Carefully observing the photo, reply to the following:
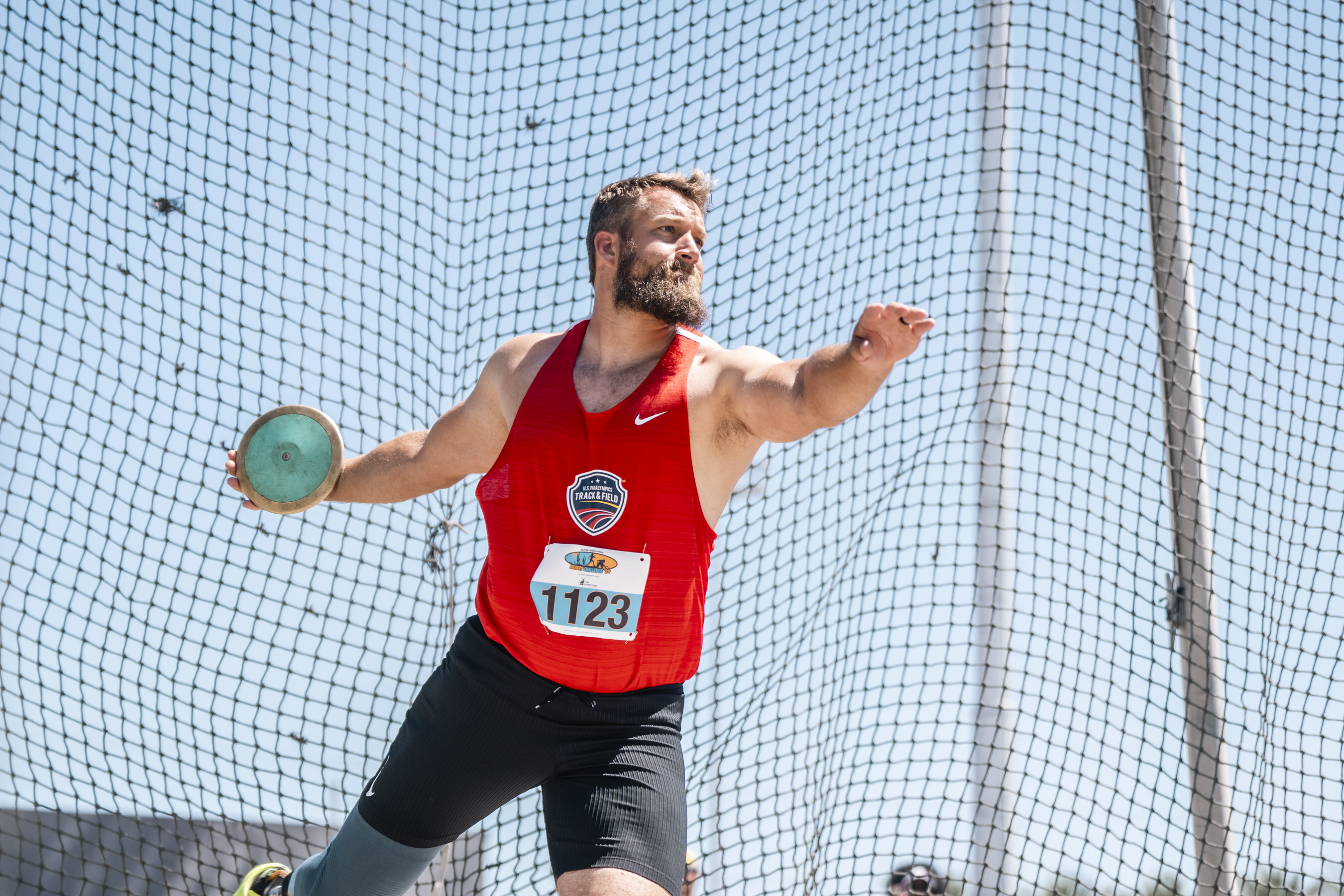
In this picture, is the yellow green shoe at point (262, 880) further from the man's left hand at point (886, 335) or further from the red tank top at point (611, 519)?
the man's left hand at point (886, 335)

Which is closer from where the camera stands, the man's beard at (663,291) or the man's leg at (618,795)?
the man's leg at (618,795)

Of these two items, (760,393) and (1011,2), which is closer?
(760,393)

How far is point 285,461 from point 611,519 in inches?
42.1

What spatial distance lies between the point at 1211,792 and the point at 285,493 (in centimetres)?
329

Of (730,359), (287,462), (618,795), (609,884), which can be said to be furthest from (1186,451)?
(287,462)

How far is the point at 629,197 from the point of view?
106 inches

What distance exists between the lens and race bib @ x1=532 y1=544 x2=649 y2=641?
7.59ft

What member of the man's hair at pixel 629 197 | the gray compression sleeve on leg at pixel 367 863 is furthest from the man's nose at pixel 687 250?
the gray compression sleeve on leg at pixel 367 863

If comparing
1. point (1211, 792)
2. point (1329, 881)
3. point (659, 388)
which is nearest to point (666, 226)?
point (659, 388)

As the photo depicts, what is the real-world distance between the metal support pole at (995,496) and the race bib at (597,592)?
2.15 metres

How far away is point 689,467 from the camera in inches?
92.4

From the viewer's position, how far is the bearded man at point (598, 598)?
226cm

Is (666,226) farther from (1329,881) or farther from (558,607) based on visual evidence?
(1329,881)

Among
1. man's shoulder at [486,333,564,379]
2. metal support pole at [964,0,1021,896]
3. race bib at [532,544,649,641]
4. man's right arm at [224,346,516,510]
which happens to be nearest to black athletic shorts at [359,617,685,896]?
race bib at [532,544,649,641]
